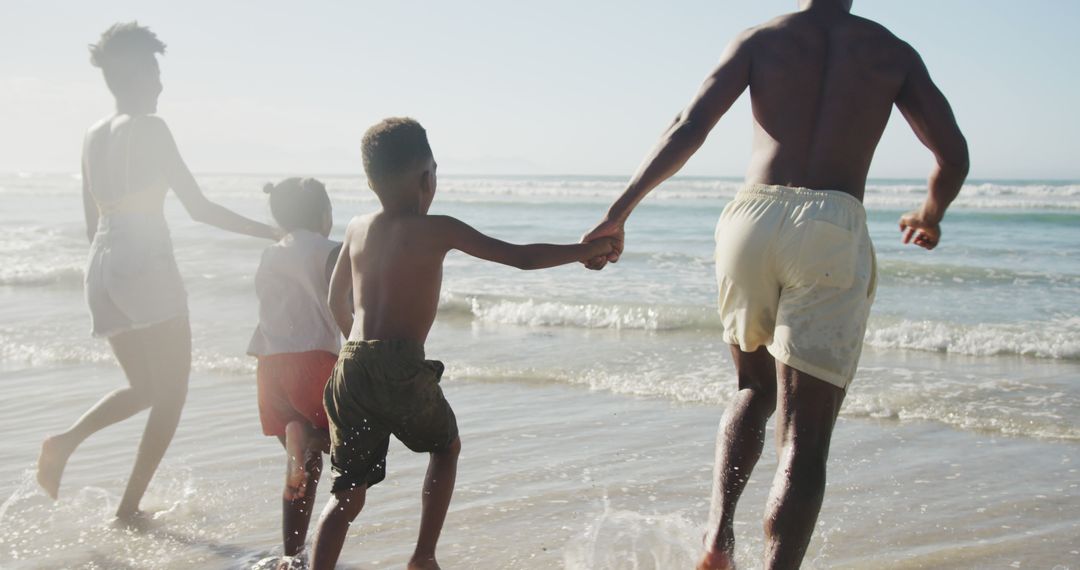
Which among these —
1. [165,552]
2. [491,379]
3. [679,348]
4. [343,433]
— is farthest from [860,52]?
[679,348]

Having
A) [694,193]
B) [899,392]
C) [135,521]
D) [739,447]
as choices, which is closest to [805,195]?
[739,447]

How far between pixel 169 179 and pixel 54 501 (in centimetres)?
158

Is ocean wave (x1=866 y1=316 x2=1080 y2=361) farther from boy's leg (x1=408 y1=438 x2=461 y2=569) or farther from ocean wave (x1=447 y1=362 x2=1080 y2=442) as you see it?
boy's leg (x1=408 y1=438 x2=461 y2=569)

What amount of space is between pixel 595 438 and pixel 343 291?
2.40 m

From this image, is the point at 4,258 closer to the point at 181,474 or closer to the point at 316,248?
the point at 181,474

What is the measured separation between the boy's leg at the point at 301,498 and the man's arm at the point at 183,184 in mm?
919

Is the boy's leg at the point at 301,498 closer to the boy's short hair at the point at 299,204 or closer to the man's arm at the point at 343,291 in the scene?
the man's arm at the point at 343,291

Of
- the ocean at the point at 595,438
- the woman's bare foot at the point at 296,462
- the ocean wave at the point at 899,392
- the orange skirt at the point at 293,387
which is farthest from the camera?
the ocean wave at the point at 899,392

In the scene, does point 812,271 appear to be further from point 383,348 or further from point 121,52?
point 121,52

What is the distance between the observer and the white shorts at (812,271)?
257cm

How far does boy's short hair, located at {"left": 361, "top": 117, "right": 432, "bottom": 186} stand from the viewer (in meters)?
2.89

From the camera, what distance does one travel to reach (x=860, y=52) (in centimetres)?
264

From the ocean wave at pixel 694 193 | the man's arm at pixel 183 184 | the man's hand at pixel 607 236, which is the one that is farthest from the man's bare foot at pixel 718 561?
the ocean wave at pixel 694 193

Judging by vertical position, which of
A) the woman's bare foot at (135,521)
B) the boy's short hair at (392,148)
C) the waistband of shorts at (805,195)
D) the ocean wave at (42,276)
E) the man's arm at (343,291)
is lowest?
the ocean wave at (42,276)
